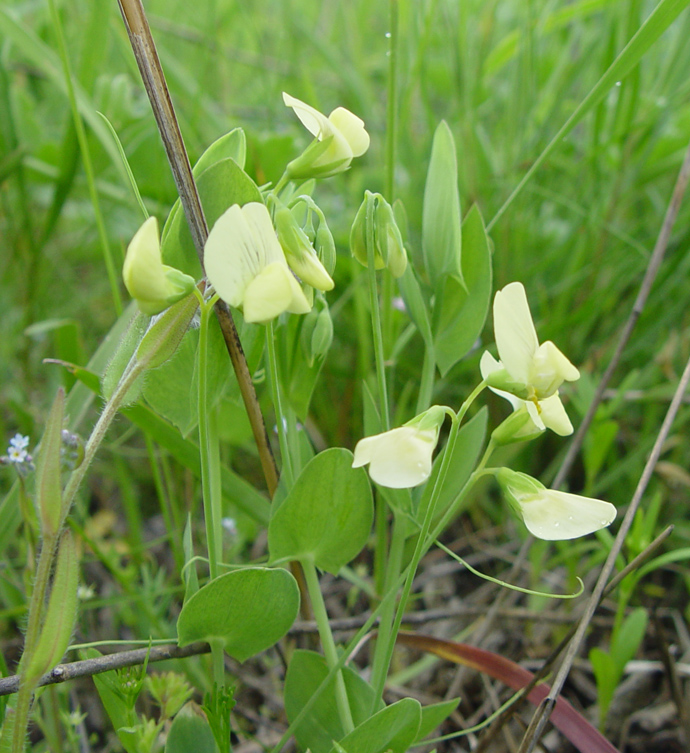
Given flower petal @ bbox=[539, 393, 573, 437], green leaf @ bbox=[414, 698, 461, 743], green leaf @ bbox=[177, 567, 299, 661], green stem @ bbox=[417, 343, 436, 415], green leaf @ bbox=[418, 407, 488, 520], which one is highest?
flower petal @ bbox=[539, 393, 573, 437]

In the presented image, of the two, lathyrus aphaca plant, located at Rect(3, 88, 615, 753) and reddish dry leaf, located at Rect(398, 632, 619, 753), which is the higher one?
lathyrus aphaca plant, located at Rect(3, 88, 615, 753)

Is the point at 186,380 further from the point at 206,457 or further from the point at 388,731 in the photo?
the point at 388,731

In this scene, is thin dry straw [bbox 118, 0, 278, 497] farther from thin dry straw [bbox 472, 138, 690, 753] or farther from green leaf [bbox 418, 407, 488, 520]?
thin dry straw [bbox 472, 138, 690, 753]

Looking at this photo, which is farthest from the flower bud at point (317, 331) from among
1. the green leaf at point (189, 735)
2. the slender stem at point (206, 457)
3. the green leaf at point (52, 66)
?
Result: the green leaf at point (52, 66)

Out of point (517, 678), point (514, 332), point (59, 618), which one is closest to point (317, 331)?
point (514, 332)

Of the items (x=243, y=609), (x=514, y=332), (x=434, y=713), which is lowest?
(x=434, y=713)

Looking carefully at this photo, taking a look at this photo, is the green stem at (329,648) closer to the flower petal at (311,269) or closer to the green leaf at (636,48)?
the flower petal at (311,269)

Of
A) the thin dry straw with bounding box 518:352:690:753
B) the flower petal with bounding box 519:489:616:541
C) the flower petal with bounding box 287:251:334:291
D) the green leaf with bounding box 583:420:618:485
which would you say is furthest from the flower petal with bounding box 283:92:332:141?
the green leaf with bounding box 583:420:618:485

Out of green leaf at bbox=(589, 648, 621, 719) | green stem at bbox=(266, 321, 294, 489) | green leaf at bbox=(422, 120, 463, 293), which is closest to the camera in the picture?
green stem at bbox=(266, 321, 294, 489)
